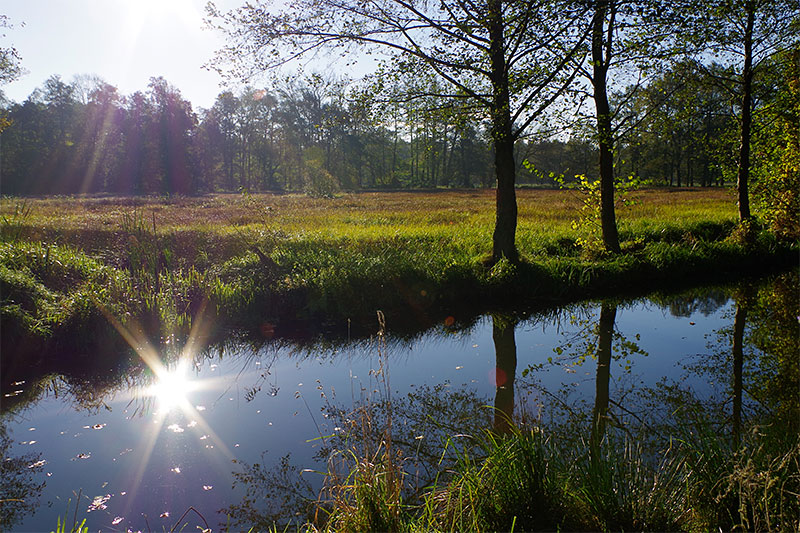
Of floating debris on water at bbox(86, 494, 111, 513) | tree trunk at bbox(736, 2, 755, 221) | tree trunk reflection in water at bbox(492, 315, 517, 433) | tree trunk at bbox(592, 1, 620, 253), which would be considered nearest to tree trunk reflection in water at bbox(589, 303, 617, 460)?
tree trunk reflection in water at bbox(492, 315, 517, 433)

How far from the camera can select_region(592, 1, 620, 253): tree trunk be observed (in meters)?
9.31

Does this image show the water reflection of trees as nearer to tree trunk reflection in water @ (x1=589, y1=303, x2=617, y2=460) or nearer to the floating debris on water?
the floating debris on water

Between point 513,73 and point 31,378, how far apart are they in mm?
8578

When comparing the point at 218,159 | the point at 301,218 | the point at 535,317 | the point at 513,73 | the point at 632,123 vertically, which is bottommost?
the point at 535,317

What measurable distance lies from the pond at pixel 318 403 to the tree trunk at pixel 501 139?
238 centimetres

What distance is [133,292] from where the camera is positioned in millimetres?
7379

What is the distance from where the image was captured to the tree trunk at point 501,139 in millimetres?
8570

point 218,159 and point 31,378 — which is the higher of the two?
point 218,159

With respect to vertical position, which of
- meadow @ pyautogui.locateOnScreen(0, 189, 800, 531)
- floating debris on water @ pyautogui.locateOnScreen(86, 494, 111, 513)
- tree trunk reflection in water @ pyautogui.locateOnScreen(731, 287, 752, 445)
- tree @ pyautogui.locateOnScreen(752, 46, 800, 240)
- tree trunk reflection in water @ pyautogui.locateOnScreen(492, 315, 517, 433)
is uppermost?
tree @ pyautogui.locateOnScreen(752, 46, 800, 240)

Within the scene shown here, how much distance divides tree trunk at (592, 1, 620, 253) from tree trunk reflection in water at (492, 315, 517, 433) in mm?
4197

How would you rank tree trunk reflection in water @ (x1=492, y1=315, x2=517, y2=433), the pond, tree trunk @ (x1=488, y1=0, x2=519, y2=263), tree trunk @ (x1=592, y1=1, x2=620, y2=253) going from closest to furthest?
the pond < tree trunk reflection in water @ (x1=492, y1=315, x2=517, y2=433) < tree trunk @ (x1=488, y1=0, x2=519, y2=263) < tree trunk @ (x1=592, y1=1, x2=620, y2=253)

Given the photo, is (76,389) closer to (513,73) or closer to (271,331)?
(271,331)

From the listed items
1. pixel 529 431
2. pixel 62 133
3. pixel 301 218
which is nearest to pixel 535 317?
pixel 529 431

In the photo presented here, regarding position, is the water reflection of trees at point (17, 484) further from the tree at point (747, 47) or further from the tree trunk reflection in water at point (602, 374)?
the tree at point (747, 47)
